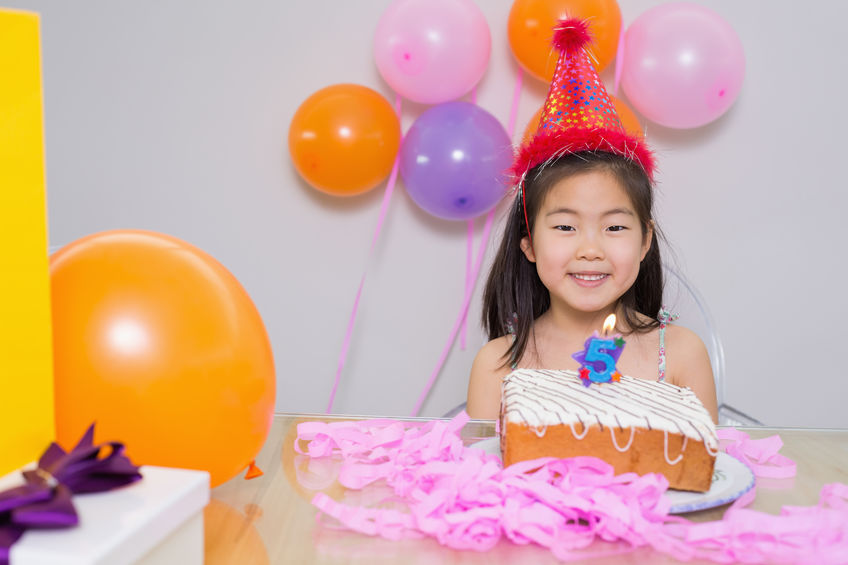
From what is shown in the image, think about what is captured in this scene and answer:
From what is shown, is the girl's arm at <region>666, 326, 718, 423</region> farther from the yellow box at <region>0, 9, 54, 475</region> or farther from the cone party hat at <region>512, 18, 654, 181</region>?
the yellow box at <region>0, 9, 54, 475</region>

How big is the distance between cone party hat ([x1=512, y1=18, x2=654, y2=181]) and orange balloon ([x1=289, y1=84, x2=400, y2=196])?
2.58 feet

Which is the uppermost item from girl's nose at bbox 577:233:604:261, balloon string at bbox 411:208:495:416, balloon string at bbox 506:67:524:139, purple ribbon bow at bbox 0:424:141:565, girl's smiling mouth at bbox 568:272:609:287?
balloon string at bbox 506:67:524:139

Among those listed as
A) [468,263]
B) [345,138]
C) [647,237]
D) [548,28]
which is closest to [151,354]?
[647,237]

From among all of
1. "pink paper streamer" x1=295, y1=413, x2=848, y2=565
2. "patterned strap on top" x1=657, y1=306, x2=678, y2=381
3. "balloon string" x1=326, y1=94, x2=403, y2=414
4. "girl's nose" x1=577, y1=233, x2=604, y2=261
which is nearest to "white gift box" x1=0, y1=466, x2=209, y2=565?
"pink paper streamer" x1=295, y1=413, x2=848, y2=565

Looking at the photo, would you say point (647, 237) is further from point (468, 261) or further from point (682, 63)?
point (468, 261)

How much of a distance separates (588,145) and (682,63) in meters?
0.89

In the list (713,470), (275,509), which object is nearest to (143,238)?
(275,509)

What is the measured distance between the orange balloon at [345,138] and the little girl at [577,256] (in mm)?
739

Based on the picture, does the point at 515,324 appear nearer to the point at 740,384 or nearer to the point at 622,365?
the point at 622,365

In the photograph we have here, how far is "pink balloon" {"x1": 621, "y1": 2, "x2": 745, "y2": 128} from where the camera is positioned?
6.73ft

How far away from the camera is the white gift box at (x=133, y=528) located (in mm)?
422

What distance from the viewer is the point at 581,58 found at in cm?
143

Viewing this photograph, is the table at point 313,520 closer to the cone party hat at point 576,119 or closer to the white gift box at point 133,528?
the white gift box at point 133,528

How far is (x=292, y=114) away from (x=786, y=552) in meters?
2.17
